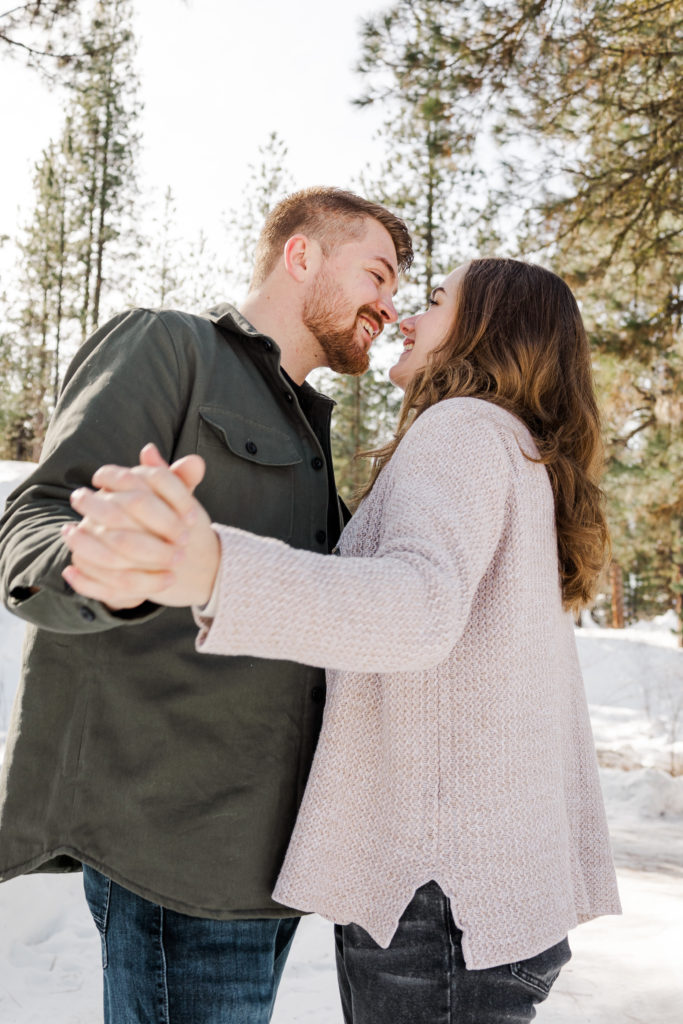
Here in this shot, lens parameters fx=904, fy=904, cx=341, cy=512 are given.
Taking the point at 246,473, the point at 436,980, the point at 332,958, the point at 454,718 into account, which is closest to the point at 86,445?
the point at 246,473

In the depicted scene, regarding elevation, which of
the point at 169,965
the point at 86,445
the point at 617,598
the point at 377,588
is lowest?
the point at 617,598

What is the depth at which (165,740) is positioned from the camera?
5.41ft

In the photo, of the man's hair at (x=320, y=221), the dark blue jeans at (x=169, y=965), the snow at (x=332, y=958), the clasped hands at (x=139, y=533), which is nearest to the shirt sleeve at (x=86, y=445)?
the clasped hands at (x=139, y=533)

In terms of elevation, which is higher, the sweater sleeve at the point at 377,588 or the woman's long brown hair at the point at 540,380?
the woman's long brown hair at the point at 540,380

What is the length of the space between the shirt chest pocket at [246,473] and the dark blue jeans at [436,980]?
2.54ft

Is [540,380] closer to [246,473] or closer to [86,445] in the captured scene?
[246,473]

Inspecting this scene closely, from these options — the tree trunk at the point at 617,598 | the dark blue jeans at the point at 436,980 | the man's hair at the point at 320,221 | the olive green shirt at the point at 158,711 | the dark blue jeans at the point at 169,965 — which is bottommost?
the tree trunk at the point at 617,598

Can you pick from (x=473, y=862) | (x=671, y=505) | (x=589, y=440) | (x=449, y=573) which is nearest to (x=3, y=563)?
(x=449, y=573)

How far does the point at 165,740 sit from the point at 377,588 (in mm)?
682

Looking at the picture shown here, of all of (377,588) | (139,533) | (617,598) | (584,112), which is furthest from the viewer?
(617,598)

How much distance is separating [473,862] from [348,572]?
0.56m

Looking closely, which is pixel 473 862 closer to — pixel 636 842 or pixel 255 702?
pixel 255 702

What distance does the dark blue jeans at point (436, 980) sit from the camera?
4.60 ft

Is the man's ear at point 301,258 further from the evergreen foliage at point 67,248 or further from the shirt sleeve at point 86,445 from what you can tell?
the evergreen foliage at point 67,248
